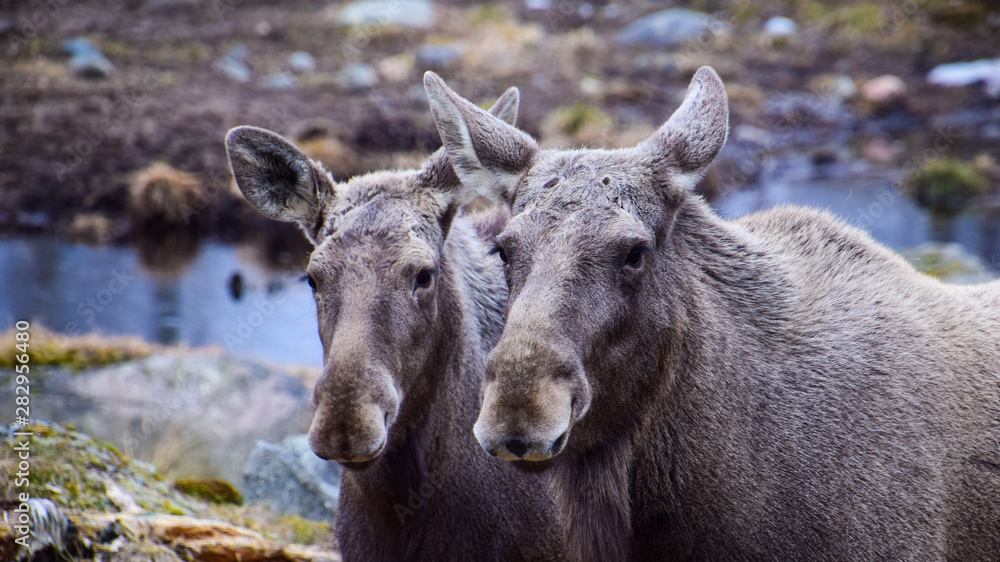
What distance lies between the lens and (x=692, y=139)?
14.0 ft

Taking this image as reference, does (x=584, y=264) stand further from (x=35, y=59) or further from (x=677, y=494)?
(x=35, y=59)

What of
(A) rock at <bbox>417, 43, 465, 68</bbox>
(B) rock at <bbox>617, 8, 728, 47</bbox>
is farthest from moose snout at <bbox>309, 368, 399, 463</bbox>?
(B) rock at <bbox>617, 8, 728, 47</bbox>

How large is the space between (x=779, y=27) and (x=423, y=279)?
48230 mm

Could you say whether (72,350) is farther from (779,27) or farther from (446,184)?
(779,27)

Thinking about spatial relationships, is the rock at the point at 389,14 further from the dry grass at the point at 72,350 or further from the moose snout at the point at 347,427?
the moose snout at the point at 347,427

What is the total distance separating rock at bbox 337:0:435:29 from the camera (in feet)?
149

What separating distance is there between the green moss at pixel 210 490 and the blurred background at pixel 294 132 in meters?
1.49

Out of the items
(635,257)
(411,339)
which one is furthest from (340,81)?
(635,257)

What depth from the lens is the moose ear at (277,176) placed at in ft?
17.1

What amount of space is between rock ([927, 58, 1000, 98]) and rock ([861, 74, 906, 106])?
1.76 metres

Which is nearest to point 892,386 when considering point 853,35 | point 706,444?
point 706,444

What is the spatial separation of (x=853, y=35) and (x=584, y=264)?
48035 mm

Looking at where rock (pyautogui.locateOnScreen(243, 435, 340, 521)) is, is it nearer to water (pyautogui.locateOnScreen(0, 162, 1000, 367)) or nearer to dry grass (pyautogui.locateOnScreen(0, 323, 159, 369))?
dry grass (pyautogui.locateOnScreen(0, 323, 159, 369))

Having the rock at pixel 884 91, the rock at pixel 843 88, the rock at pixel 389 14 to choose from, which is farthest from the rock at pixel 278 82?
the rock at pixel 884 91
